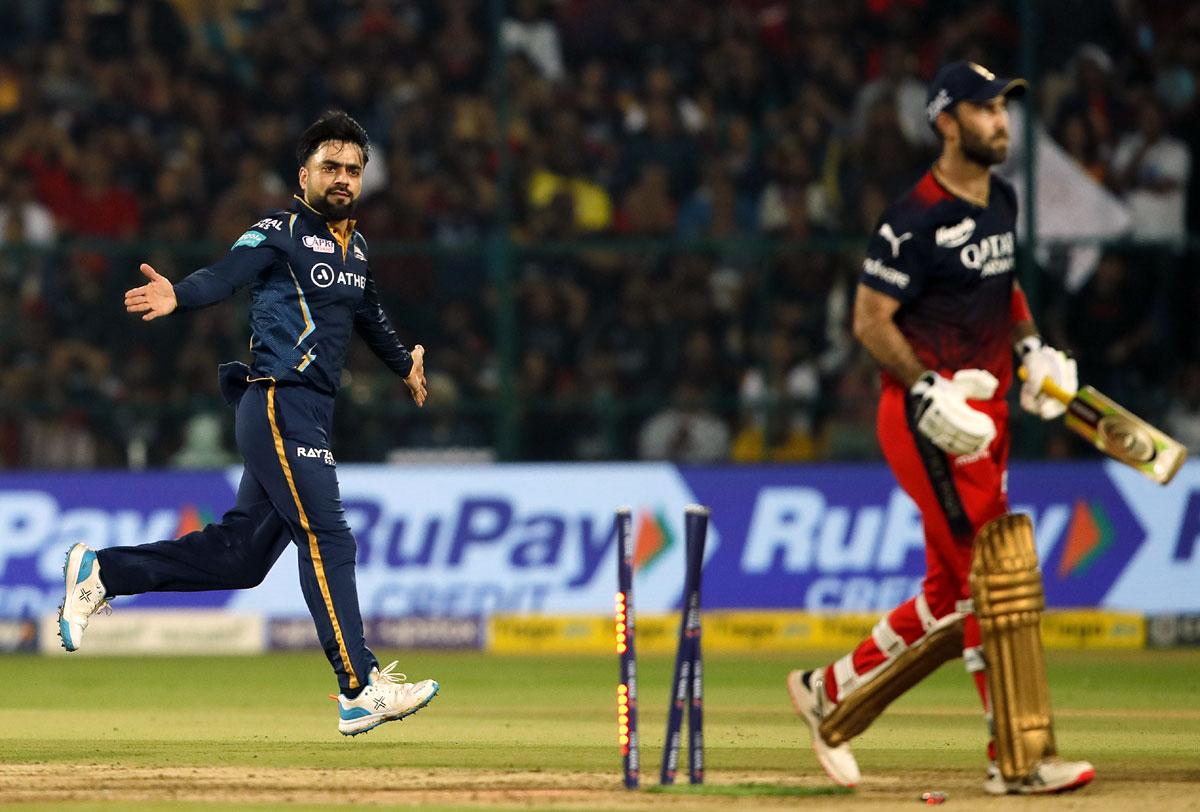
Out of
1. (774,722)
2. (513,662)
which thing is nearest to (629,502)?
(513,662)

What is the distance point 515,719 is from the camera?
940 cm

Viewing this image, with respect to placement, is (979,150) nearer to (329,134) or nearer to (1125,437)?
→ (1125,437)

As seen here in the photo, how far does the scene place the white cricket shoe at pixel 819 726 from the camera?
6.49m

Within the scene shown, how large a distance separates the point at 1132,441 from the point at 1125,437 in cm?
3

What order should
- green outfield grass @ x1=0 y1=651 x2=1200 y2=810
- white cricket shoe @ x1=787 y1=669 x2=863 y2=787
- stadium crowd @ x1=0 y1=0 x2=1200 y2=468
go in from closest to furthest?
white cricket shoe @ x1=787 y1=669 x2=863 y2=787 → green outfield grass @ x1=0 y1=651 x2=1200 y2=810 → stadium crowd @ x1=0 y1=0 x2=1200 y2=468

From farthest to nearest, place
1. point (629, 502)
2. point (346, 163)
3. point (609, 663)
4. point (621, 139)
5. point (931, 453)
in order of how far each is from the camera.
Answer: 1. point (621, 139)
2. point (629, 502)
3. point (609, 663)
4. point (346, 163)
5. point (931, 453)

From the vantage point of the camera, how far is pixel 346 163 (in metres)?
7.46

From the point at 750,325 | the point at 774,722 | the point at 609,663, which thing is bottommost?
the point at 609,663

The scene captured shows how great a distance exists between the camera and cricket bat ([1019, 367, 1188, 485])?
6246 millimetres

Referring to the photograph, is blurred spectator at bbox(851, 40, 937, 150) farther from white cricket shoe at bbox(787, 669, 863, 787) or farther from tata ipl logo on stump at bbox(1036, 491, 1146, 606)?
white cricket shoe at bbox(787, 669, 863, 787)

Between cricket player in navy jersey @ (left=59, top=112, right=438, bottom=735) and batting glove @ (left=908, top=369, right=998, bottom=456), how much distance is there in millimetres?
2162

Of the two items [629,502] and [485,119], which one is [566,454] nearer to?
[629,502]

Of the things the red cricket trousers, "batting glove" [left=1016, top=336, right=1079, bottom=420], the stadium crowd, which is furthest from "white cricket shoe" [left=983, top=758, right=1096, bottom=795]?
the stadium crowd

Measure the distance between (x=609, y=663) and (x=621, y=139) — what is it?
501 centimetres
